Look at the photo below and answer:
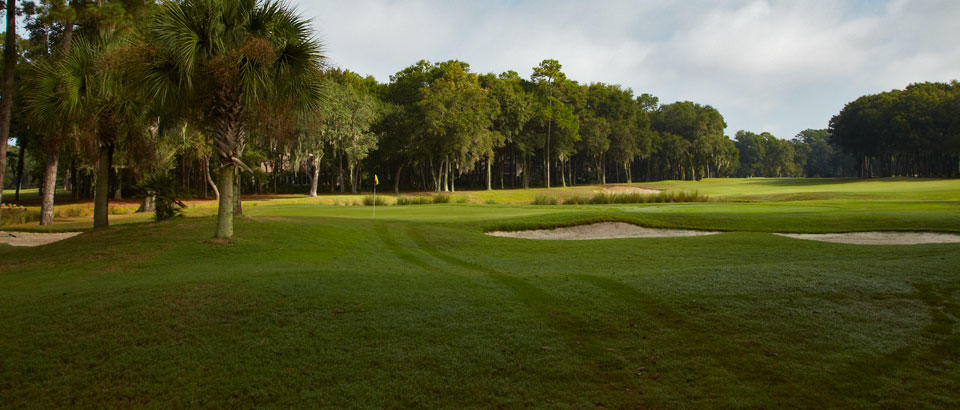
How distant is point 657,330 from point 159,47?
14.5m

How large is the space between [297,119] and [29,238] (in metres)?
12.3

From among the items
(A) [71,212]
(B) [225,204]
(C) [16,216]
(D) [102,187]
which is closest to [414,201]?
(D) [102,187]

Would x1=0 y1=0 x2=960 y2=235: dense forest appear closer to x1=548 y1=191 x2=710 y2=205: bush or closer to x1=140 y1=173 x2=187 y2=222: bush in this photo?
x1=140 y1=173 x2=187 y2=222: bush

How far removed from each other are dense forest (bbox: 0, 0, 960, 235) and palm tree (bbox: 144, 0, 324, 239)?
0.15 ft

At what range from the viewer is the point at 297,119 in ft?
55.0

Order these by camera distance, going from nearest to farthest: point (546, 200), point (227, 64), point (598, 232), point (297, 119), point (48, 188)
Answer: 1. point (227, 64)
2. point (297, 119)
3. point (598, 232)
4. point (48, 188)
5. point (546, 200)

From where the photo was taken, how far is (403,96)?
218 feet

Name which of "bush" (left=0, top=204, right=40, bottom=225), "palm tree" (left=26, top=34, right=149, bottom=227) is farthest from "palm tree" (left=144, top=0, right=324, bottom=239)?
"bush" (left=0, top=204, right=40, bottom=225)

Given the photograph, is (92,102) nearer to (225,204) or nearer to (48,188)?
(225,204)

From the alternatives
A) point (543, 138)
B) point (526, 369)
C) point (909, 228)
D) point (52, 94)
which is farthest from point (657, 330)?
point (543, 138)

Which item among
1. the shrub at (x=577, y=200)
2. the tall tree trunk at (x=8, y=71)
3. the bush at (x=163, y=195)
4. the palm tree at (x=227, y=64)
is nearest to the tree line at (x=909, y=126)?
the shrub at (x=577, y=200)

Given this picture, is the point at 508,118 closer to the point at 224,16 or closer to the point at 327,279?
the point at 224,16

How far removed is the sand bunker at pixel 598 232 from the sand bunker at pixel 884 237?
351 cm

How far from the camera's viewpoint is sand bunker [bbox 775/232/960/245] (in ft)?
48.5
